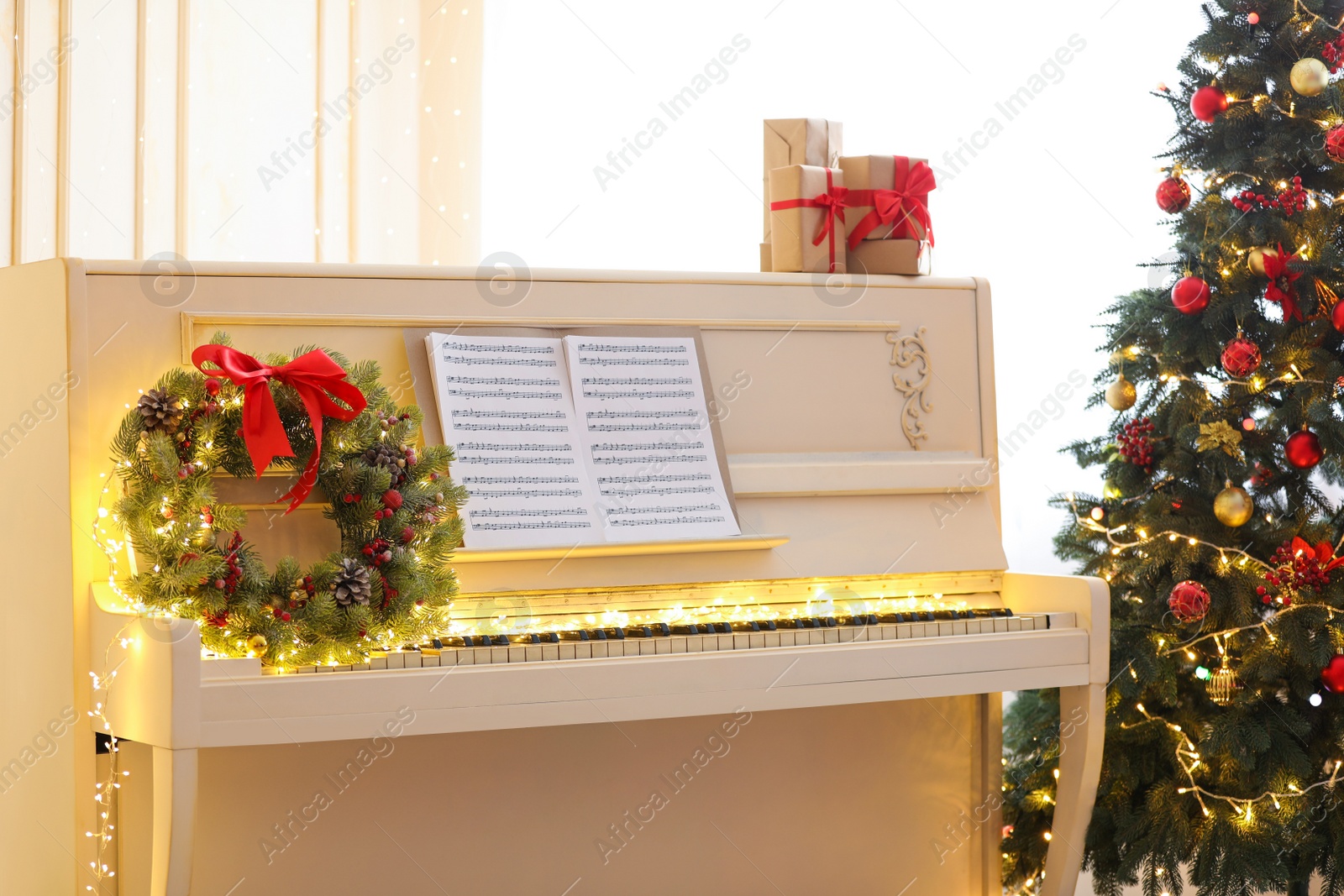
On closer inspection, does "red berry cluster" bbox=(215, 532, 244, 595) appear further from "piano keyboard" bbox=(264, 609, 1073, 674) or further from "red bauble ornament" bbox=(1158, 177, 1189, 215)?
"red bauble ornament" bbox=(1158, 177, 1189, 215)

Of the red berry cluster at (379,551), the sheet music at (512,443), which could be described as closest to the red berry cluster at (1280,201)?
the sheet music at (512,443)

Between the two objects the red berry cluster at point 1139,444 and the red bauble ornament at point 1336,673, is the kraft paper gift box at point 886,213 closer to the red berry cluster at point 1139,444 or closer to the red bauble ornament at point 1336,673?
the red berry cluster at point 1139,444

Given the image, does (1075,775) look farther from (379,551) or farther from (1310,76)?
(1310,76)

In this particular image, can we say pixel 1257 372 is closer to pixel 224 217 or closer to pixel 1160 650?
pixel 1160 650

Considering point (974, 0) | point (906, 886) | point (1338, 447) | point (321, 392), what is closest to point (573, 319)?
point (321, 392)

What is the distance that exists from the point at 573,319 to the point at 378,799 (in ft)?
3.07

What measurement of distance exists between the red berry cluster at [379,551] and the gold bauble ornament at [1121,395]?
167 centimetres

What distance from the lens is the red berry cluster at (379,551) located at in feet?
6.11

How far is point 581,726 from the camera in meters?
2.29

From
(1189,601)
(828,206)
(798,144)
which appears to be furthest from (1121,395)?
(798,144)

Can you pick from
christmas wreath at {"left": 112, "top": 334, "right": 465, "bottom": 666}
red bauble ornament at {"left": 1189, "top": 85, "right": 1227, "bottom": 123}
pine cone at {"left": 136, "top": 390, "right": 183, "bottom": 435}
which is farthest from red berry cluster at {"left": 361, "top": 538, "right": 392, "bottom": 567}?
red bauble ornament at {"left": 1189, "top": 85, "right": 1227, "bottom": 123}

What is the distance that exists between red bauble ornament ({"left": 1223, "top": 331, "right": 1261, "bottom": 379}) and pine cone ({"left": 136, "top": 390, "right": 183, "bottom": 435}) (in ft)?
6.63

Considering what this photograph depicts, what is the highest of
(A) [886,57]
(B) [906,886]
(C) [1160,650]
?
(A) [886,57]

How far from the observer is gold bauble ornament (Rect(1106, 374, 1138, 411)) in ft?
8.86
